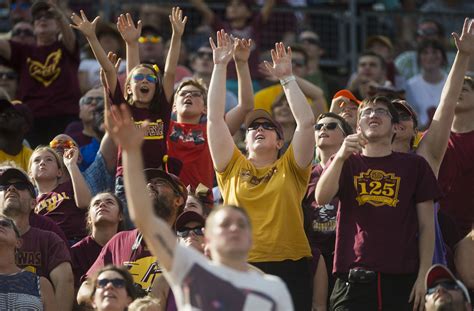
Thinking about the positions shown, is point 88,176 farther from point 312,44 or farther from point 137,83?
point 312,44

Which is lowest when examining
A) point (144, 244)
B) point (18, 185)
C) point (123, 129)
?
point (144, 244)

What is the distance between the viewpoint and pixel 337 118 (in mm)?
11375

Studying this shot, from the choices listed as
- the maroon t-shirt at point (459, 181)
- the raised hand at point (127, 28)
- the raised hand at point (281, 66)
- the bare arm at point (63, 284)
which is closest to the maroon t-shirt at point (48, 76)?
the raised hand at point (127, 28)

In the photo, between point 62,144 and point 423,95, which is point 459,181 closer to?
point 62,144

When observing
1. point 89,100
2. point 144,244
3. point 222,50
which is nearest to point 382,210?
point 222,50

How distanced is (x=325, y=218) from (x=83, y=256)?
1999mm

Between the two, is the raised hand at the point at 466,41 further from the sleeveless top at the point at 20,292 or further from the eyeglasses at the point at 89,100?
the eyeglasses at the point at 89,100

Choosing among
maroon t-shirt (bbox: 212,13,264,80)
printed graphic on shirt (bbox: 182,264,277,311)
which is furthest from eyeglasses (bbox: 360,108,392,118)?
maroon t-shirt (bbox: 212,13,264,80)

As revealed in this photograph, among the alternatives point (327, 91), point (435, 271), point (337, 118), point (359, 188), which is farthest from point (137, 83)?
point (327, 91)

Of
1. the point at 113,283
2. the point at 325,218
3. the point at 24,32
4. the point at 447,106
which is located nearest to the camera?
the point at 113,283

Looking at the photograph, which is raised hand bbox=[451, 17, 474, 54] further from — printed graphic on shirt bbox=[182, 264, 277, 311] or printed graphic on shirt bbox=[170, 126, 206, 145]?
printed graphic on shirt bbox=[182, 264, 277, 311]

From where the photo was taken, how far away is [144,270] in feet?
34.7

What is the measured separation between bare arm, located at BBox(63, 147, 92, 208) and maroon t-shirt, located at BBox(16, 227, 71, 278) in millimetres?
961

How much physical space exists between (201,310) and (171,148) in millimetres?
4732
